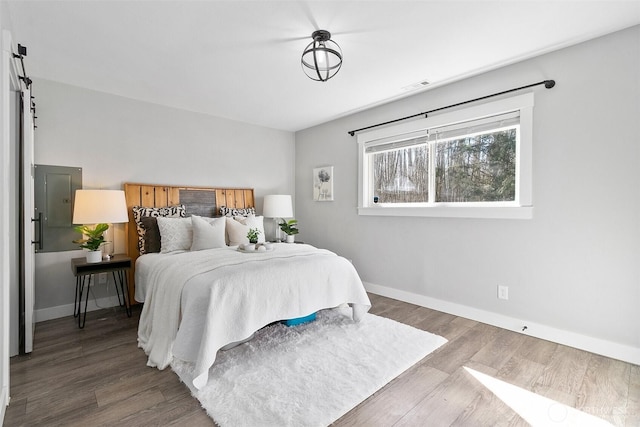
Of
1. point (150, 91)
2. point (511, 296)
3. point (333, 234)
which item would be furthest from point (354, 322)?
point (150, 91)

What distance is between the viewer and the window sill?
277 cm

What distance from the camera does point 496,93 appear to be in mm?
2896

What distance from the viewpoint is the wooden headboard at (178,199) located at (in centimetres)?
352

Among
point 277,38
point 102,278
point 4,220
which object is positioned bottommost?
point 102,278

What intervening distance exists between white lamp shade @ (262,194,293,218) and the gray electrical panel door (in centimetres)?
224

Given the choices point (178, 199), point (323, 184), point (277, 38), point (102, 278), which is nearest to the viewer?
point (277, 38)

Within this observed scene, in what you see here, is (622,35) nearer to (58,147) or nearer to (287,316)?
(287,316)

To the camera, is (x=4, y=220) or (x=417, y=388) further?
(x=417, y=388)

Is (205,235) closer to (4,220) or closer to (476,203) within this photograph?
(4,220)

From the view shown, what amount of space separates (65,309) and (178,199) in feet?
5.49

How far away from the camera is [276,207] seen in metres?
4.52

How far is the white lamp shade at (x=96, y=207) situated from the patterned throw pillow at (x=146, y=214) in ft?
1.36

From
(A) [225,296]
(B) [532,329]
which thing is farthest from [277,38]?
(B) [532,329]

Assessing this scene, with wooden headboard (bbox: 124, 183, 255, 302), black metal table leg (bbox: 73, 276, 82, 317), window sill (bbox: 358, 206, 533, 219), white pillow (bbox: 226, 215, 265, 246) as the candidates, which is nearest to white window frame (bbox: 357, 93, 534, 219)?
window sill (bbox: 358, 206, 533, 219)
